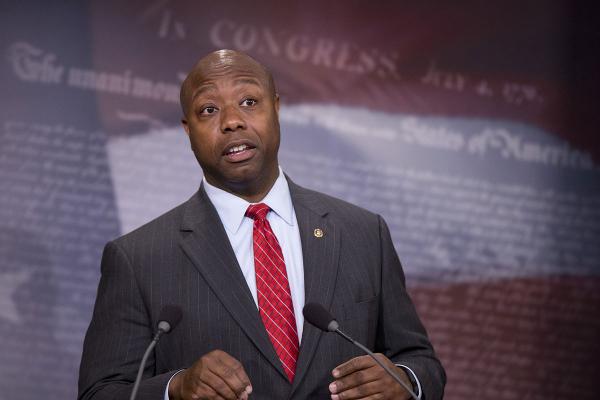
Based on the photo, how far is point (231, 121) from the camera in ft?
7.36

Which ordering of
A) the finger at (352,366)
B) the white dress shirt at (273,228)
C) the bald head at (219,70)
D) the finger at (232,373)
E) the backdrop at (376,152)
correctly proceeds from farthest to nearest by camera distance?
1. the backdrop at (376,152)
2. the bald head at (219,70)
3. the white dress shirt at (273,228)
4. the finger at (352,366)
5. the finger at (232,373)

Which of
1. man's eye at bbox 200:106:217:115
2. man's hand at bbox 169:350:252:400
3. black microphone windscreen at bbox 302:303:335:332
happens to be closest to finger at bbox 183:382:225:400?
man's hand at bbox 169:350:252:400

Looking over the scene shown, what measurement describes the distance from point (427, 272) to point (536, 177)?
0.71 m

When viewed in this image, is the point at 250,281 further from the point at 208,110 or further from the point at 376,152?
the point at 376,152

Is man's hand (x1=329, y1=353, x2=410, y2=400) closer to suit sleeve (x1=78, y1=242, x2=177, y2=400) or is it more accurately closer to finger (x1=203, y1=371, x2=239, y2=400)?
finger (x1=203, y1=371, x2=239, y2=400)

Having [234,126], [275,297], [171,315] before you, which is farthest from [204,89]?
[171,315]

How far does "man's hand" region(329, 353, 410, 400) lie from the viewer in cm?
193

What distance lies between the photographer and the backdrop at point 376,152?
12.9ft

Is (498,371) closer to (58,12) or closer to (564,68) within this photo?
(564,68)

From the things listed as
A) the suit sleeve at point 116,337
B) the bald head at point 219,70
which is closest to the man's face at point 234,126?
the bald head at point 219,70

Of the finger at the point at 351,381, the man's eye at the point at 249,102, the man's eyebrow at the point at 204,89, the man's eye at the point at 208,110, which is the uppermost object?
the man's eyebrow at the point at 204,89

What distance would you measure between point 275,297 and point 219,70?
24.6 inches

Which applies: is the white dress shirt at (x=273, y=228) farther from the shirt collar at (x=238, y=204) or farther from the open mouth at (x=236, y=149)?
the open mouth at (x=236, y=149)

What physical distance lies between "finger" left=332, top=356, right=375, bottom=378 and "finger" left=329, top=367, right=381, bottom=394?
1 cm
